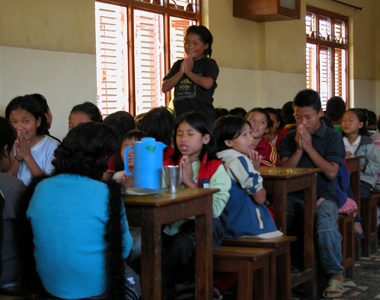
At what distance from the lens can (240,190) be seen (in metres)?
2.63

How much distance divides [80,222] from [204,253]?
0.60 meters

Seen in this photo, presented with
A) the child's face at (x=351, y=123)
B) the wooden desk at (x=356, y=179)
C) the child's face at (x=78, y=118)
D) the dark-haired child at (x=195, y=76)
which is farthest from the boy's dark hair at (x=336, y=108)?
the child's face at (x=78, y=118)

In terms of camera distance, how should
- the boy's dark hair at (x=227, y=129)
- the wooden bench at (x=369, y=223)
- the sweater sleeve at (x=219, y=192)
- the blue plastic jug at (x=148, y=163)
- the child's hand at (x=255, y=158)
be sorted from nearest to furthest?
the blue plastic jug at (x=148, y=163) → the sweater sleeve at (x=219, y=192) → the boy's dark hair at (x=227, y=129) → the child's hand at (x=255, y=158) → the wooden bench at (x=369, y=223)

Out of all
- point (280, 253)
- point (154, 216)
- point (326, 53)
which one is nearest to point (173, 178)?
point (154, 216)

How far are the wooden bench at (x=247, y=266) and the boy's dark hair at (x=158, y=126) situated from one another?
0.80 meters

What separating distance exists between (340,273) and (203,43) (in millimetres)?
2129

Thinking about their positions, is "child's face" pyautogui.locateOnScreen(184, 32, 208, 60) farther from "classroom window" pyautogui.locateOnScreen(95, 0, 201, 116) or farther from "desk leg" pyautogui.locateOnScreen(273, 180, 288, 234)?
"desk leg" pyautogui.locateOnScreen(273, 180, 288, 234)

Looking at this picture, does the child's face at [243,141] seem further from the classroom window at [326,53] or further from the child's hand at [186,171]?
the classroom window at [326,53]

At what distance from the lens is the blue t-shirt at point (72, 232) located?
6.03 ft

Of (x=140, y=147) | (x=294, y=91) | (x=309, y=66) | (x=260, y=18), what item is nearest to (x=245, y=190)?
(x=140, y=147)

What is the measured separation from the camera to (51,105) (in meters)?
4.19

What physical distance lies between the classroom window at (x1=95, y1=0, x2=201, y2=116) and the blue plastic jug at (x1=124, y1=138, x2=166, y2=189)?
2803 mm

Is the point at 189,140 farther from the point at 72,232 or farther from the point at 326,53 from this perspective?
the point at 326,53

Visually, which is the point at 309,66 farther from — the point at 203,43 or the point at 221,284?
the point at 221,284
